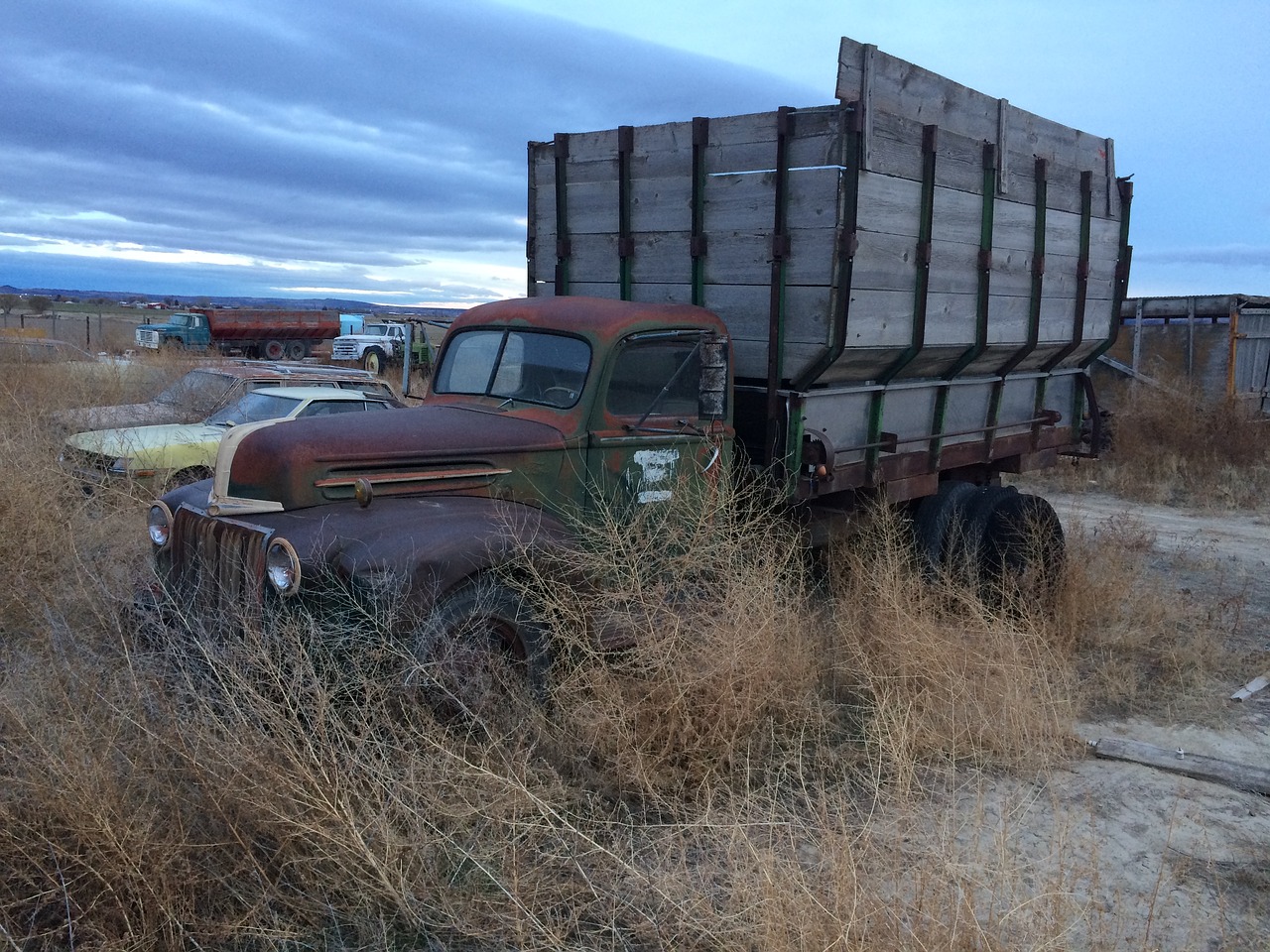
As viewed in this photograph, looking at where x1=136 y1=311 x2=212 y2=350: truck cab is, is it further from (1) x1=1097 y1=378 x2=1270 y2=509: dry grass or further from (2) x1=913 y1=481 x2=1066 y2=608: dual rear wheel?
(2) x1=913 y1=481 x2=1066 y2=608: dual rear wheel

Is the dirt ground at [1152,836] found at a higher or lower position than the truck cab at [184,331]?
lower

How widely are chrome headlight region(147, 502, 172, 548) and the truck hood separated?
32 cm

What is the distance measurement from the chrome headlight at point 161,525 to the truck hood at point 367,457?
0.32 metres

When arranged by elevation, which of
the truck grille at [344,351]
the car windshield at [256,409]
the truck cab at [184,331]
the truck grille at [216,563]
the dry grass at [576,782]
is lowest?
the dry grass at [576,782]

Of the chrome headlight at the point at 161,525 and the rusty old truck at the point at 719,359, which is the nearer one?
the rusty old truck at the point at 719,359

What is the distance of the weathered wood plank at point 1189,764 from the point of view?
4.34 metres

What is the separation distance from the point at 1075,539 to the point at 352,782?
6.92 meters

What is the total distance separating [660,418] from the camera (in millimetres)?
5145

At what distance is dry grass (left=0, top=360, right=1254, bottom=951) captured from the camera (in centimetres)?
289

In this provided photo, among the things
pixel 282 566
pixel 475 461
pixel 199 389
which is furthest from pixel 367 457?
pixel 199 389

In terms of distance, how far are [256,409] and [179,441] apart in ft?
2.86

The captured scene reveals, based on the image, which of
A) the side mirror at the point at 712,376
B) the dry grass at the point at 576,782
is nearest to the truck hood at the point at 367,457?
the dry grass at the point at 576,782

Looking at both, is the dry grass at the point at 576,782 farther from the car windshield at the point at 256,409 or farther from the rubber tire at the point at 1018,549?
the car windshield at the point at 256,409

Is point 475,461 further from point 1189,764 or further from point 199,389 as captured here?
point 199,389
